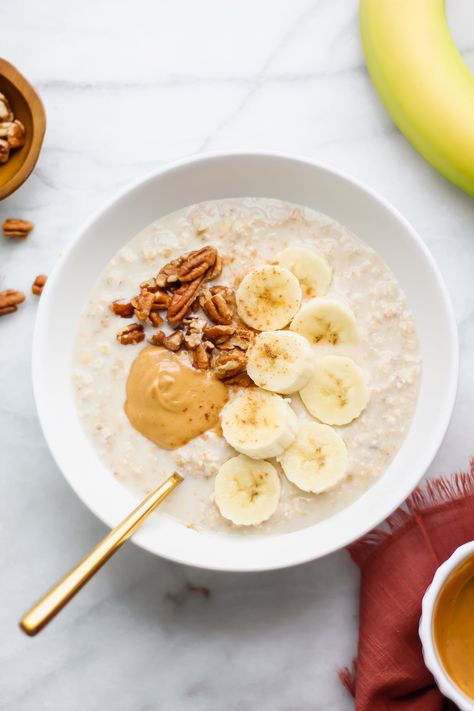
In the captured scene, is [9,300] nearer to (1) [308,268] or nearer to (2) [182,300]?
(2) [182,300]

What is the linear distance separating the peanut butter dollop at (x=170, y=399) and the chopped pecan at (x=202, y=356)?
0.04 ft

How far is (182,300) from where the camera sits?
5.04 ft

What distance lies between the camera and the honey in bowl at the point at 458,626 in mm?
1389

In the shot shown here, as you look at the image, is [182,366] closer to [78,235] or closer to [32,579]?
[78,235]

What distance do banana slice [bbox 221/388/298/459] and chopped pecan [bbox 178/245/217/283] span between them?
247 mm

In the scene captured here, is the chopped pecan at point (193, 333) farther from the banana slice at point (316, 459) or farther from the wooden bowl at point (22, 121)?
the wooden bowl at point (22, 121)

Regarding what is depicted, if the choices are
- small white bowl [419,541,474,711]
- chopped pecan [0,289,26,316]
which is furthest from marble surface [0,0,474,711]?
small white bowl [419,541,474,711]

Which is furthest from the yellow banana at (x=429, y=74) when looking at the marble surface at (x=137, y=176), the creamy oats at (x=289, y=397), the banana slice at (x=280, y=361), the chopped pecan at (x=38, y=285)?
the chopped pecan at (x=38, y=285)

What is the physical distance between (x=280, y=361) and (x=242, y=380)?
91mm

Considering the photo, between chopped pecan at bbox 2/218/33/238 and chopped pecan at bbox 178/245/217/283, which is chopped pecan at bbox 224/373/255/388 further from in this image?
chopped pecan at bbox 2/218/33/238

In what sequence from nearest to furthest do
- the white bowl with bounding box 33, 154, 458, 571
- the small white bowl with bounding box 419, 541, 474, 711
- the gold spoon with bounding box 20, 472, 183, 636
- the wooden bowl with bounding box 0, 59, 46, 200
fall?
1. the gold spoon with bounding box 20, 472, 183, 636
2. the small white bowl with bounding box 419, 541, 474, 711
3. the white bowl with bounding box 33, 154, 458, 571
4. the wooden bowl with bounding box 0, 59, 46, 200

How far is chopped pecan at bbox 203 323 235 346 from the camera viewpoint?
59.9 inches

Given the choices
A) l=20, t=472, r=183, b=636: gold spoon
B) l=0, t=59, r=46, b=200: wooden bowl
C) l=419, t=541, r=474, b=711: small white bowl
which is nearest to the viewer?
l=20, t=472, r=183, b=636: gold spoon

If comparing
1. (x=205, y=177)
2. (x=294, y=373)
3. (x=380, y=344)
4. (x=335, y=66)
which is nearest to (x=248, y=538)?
(x=294, y=373)
